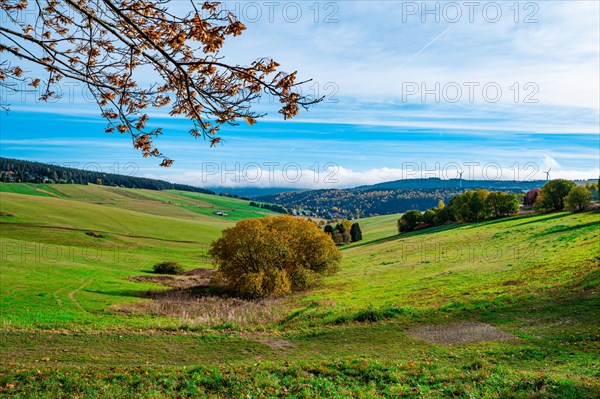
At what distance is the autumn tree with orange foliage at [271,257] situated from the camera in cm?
4494

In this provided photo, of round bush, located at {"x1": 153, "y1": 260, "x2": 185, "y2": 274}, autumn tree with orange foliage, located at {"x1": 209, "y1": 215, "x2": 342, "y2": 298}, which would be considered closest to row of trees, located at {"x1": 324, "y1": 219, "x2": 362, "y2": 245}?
round bush, located at {"x1": 153, "y1": 260, "x2": 185, "y2": 274}

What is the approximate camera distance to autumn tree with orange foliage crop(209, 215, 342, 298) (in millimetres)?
44938

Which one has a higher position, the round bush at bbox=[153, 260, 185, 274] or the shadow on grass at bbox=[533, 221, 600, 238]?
the shadow on grass at bbox=[533, 221, 600, 238]

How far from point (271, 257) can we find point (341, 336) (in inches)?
1064

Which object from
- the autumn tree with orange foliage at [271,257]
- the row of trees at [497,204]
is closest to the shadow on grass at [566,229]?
the row of trees at [497,204]

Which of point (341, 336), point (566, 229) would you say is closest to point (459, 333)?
point (341, 336)

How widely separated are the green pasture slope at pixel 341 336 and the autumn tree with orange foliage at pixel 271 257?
2867 millimetres

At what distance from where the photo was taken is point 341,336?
20656mm

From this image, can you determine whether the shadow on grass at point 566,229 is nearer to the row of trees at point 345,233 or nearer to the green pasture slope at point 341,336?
the green pasture slope at point 341,336

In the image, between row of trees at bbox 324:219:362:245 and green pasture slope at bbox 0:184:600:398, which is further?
row of trees at bbox 324:219:362:245

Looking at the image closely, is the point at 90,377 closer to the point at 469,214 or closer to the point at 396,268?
the point at 396,268

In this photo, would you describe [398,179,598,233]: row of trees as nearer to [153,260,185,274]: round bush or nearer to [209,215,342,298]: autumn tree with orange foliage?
[209,215,342,298]: autumn tree with orange foliage

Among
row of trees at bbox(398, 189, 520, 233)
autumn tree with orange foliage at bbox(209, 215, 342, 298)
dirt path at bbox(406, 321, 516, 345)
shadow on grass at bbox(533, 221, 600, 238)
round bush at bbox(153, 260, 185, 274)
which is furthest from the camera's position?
row of trees at bbox(398, 189, 520, 233)

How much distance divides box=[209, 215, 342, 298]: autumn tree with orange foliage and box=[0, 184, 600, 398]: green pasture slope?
2.87m
